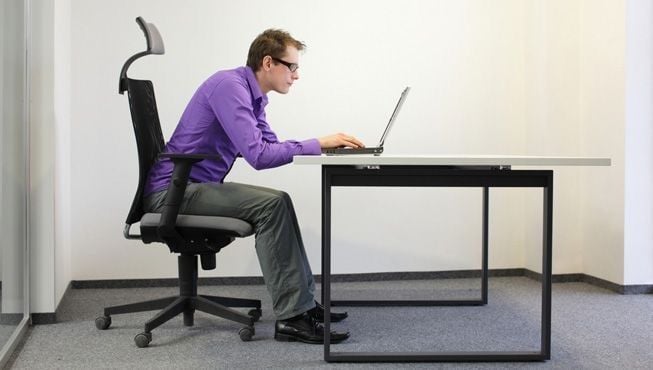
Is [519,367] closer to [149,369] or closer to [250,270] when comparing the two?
[149,369]

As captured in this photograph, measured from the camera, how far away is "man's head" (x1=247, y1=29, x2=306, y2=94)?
2596 millimetres

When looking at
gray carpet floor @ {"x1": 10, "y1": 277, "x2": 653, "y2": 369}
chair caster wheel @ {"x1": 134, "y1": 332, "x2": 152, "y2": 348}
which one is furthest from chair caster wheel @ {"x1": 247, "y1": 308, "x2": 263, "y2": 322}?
chair caster wheel @ {"x1": 134, "y1": 332, "x2": 152, "y2": 348}

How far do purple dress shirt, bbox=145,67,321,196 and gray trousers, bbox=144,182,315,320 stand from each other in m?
0.12

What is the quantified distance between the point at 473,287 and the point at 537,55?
1.26 metres

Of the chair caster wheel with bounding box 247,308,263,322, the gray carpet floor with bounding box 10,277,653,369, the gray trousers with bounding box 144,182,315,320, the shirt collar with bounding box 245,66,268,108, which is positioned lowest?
the gray carpet floor with bounding box 10,277,653,369

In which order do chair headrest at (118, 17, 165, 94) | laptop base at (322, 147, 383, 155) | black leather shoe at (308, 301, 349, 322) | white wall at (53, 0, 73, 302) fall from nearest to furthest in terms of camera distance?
laptop base at (322, 147, 383, 155), chair headrest at (118, 17, 165, 94), black leather shoe at (308, 301, 349, 322), white wall at (53, 0, 73, 302)

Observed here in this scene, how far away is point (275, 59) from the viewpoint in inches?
102

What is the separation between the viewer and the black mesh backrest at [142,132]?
2371 millimetres

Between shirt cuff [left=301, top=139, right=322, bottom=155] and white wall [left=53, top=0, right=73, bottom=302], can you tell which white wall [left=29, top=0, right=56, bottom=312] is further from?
shirt cuff [left=301, top=139, right=322, bottom=155]

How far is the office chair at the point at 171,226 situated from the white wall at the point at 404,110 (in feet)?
3.05

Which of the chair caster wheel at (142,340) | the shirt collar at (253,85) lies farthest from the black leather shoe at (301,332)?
the shirt collar at (253,85)

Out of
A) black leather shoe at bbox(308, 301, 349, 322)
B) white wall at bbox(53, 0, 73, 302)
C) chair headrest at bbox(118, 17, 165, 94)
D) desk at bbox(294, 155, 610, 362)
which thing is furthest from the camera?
white wall at bbox(53, 0, 73, 302)

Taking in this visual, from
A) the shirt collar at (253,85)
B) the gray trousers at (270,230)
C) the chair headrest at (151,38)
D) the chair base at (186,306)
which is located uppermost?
the chair headrest at (151,38)

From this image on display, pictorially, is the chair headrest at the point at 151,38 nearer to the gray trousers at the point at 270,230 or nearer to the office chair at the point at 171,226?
the office chair at the point at 171,226
